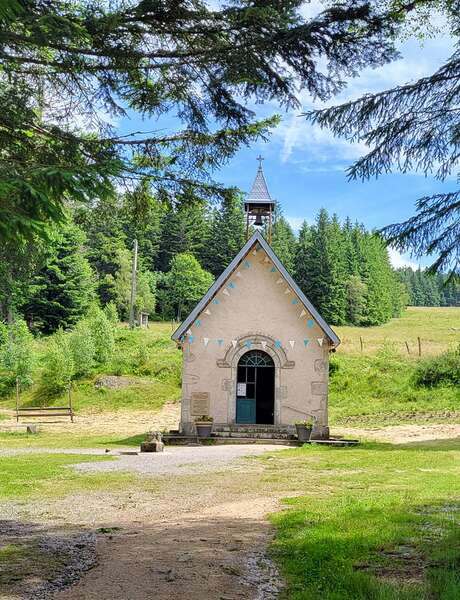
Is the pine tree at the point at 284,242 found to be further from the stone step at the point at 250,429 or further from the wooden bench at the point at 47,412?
the stone step at the point at 250,429

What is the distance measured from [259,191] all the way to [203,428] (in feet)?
28.8

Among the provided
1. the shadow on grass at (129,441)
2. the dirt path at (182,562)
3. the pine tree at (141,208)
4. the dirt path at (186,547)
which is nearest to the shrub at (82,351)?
the shadow on grass at (129,441)

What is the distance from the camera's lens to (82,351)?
31.5 meters

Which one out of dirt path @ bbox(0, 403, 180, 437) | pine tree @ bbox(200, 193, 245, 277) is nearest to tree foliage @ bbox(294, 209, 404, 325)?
pine tree @ bbox(200, 193, 245, 277)

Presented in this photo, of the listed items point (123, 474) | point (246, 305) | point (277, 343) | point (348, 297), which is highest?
point (348, 297)

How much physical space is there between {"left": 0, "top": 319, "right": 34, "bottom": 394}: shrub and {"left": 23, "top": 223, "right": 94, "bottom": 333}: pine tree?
1583 centimetres

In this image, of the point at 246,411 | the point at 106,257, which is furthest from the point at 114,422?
the point at 106,257

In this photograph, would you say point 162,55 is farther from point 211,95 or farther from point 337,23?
point 337,23

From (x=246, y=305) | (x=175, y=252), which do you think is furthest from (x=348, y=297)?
(x=246, y=305)

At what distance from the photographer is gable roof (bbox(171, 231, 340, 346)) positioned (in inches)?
734

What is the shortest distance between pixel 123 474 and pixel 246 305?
9.10 meters

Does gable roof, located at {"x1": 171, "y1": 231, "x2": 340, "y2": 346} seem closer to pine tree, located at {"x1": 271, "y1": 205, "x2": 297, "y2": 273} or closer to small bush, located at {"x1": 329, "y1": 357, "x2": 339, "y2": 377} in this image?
small bush, located at {"x1": 329, "y1": 357, "x2": 339, "y2": 377}

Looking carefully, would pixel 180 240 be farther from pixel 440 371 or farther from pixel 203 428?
pixel 203 428

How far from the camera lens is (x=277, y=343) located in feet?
62.1
